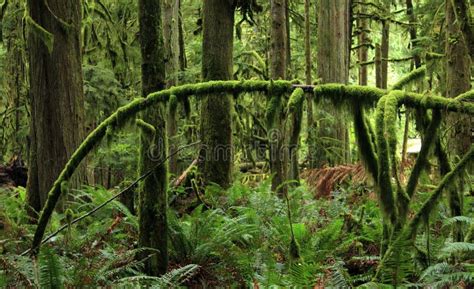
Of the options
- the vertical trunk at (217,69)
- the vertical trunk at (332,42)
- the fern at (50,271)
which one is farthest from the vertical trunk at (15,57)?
the fern at (50,271)

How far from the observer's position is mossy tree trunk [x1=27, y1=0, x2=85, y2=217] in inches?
287

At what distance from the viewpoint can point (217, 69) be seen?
8.23 meters

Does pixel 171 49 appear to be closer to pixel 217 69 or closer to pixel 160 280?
pixel 217 69

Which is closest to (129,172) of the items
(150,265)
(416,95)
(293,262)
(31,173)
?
(31,173)

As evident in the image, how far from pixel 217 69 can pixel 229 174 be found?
181cm

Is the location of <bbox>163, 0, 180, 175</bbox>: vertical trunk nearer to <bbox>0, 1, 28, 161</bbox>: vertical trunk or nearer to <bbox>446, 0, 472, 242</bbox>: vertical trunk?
<bbox>0, 1, 28, 161</bbox>: vertical trunk

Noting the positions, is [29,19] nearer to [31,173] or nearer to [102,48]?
[31,173]

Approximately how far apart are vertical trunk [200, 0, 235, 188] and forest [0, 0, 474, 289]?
0.02m

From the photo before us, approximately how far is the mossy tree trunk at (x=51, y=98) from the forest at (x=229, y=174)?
0.07 feet

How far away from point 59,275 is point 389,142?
2.60 metres

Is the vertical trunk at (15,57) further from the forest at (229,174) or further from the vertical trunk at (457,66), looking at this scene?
the vertical trunk at (457,66)

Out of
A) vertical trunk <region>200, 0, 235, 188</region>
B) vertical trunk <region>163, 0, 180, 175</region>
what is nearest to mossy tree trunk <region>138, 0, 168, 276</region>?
vertical trunk <region>200, 0, 235, 188</region>

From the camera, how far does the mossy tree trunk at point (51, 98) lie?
7301 millimetres

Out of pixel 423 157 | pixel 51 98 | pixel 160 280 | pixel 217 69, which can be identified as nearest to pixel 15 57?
pixel 51 98
